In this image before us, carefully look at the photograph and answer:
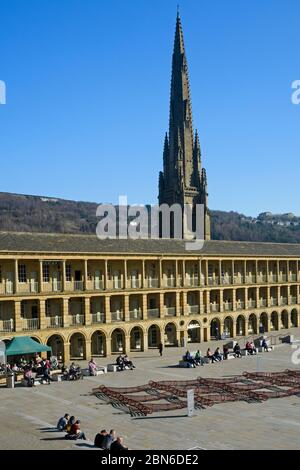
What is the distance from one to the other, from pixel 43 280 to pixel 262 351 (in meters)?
19.5

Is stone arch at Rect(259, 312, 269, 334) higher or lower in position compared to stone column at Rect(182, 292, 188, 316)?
lower

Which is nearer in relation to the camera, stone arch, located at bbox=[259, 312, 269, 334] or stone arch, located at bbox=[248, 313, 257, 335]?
stone arch, located at bbox=[248, 313, 257, 335]

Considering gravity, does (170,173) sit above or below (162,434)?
above

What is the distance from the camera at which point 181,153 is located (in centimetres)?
10419

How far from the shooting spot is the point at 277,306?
67.9 metres

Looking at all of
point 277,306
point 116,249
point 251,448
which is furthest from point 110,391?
point 277,306

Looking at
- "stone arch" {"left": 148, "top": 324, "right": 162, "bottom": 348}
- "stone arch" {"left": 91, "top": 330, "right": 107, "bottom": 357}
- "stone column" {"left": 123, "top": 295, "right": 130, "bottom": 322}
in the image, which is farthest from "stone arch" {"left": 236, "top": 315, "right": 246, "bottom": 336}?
"stone arch" {"left": 91, "top": 330, "right": 107, "bottom": 357}

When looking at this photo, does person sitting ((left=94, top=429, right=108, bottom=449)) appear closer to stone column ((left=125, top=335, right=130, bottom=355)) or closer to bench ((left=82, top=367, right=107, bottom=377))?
bench ((left=82, top=367, right=107, bottom=377))

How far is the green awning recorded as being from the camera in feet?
122

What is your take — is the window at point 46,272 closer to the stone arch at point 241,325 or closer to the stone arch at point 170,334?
the stone arch at point 170,334

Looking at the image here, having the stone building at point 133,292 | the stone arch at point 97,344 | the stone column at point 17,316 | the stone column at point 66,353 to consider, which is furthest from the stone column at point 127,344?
the stone column at point 17,316

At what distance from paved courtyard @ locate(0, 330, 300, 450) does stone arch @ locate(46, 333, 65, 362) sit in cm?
1011
